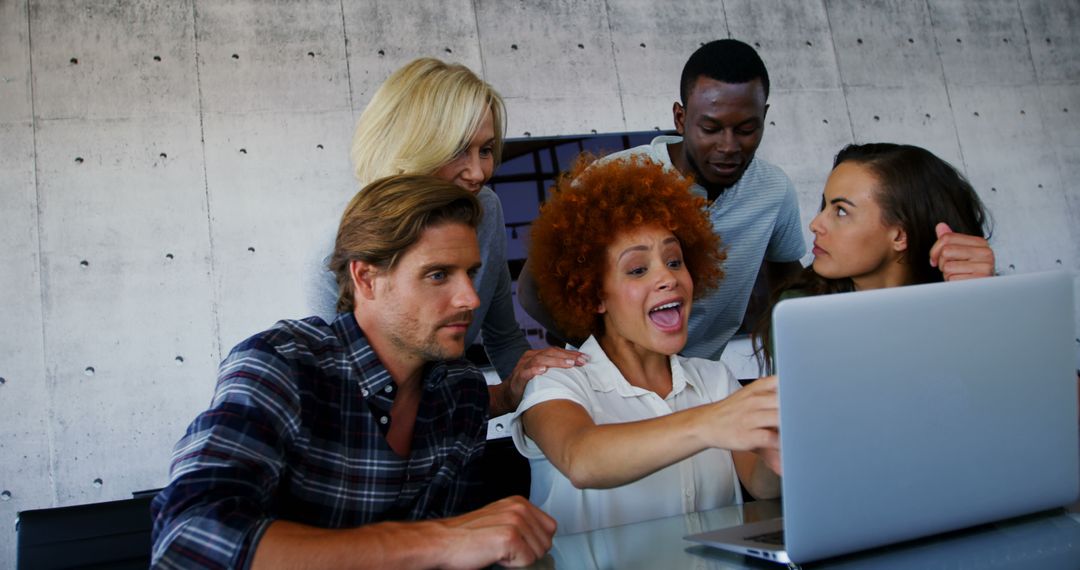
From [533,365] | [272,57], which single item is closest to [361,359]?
[533,365]

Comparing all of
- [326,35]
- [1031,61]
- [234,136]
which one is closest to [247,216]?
[234,136]

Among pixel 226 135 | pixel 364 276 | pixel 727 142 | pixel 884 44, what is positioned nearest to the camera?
pixel 364 276

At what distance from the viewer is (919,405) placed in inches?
39.6

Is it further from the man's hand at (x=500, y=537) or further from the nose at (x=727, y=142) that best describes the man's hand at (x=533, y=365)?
the nose at (x=727, y=142)

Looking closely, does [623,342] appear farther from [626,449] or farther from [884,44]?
[884,44]

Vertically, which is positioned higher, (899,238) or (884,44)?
(884,44)

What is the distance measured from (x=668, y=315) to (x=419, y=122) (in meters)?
0.78

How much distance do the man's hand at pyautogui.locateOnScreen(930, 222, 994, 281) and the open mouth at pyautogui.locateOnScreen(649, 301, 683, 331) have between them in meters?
0.53

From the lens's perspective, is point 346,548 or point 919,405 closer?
point 919,405

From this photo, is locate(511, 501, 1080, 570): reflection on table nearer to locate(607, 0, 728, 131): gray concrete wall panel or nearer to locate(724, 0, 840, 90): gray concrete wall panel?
locate(607, 0, 728, 131): gray concrete wall panel

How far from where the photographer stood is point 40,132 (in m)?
4.42

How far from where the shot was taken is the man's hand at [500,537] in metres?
1.18

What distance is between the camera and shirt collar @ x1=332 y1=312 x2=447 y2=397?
5.08 feet

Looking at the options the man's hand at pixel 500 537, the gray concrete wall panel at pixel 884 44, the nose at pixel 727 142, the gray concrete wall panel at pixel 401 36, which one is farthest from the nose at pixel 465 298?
the gray concrete wall panel at pixel 884 44
